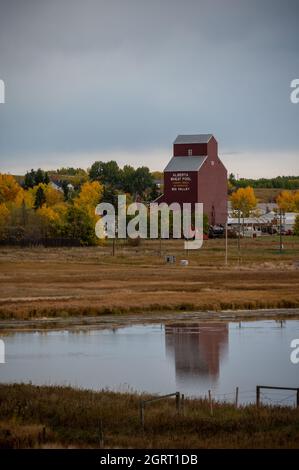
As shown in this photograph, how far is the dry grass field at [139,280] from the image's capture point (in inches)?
2208

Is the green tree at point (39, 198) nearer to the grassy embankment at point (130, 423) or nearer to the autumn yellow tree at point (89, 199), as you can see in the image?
the autumn yellow tree at point (89, 199)

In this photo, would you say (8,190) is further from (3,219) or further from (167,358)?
(167,358)

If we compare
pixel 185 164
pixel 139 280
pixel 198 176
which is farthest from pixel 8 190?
pixel 139 280

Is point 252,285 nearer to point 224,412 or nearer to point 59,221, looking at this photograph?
point 224,412

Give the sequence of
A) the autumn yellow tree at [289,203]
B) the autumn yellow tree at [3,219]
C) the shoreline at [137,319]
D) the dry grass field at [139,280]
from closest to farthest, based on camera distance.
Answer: the shoreline at [137,319] → the dry grass field at [139,280] → the autumn yellow tree at [3,219] → the autumn yellow tree at [289,203]

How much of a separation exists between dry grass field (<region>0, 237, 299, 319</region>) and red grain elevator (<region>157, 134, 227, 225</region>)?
26995 millimetres

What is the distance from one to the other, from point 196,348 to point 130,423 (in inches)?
699

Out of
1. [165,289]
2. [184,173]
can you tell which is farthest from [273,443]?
[184,173]

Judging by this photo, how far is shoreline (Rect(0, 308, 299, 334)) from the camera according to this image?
49.6 meters

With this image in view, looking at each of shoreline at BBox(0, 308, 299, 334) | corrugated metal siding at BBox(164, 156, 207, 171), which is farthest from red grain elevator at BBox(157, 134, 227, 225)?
shoreline at BBox(0, 308, 299, 334)

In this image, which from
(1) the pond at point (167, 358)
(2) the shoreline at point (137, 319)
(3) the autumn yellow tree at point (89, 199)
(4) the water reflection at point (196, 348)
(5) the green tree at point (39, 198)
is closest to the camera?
(1) the pond at point (167, 358)

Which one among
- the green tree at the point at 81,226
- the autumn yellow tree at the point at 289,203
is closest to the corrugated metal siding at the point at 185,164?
the green tree at the point at 81,226

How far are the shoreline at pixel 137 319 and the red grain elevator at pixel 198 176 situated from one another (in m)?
77.9

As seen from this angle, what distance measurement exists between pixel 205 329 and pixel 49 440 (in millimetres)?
25862
